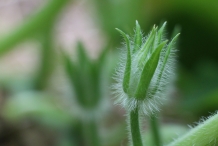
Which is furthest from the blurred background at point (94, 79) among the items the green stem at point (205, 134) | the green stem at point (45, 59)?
the green stem at point (205, 134)

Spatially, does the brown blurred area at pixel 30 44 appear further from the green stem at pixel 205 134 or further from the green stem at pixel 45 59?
the green stem at pixel 205 134

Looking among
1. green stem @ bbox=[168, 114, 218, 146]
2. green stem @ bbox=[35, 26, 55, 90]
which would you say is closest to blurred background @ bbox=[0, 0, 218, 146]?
green stem @ bbox=[35, 26, 55, 90]

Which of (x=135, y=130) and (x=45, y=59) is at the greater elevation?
(x=45, y=59)

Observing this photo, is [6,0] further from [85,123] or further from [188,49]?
[85,123]

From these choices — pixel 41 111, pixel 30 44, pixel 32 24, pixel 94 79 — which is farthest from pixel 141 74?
pixel 30 44

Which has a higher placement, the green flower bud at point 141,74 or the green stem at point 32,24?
the green stem at point 32,24

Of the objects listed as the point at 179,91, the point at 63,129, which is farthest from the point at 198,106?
the point at 63,129

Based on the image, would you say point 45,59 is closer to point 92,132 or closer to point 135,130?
point 92,132
